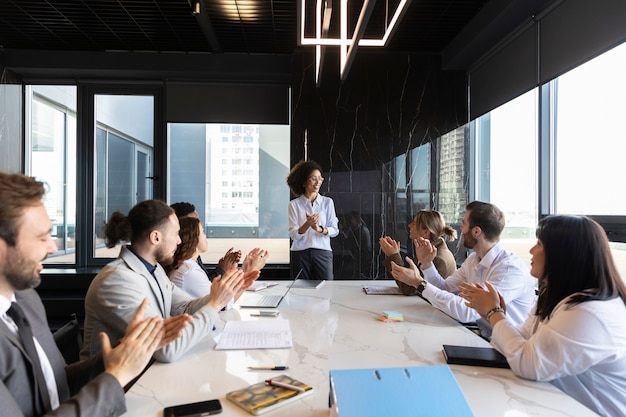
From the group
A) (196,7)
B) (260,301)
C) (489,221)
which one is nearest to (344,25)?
(489,221)

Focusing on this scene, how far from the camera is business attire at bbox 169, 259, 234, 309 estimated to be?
2.33 meters

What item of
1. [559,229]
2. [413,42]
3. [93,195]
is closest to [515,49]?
[413,42]

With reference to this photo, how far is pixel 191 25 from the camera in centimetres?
440

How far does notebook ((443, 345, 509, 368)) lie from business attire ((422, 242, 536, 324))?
22.3 inches

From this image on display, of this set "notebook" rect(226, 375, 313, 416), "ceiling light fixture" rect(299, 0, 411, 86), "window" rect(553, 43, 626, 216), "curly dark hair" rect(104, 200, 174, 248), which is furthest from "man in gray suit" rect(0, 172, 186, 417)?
"window" rect(553, 43, 626, 216)

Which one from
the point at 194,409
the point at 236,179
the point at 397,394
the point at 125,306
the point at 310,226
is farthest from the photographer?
the point at 236,179

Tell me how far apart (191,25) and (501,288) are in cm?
380

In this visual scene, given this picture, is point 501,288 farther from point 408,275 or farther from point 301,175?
point 301,175

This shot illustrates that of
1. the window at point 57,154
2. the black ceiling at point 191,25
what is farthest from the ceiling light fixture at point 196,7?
the window at point 57,154

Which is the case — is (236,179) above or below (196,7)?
below

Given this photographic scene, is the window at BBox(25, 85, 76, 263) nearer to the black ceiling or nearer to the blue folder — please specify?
the black ceiling

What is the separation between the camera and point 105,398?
3.42 ft

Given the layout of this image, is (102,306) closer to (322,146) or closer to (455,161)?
(322,146)

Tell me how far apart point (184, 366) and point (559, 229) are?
1.29 metres
